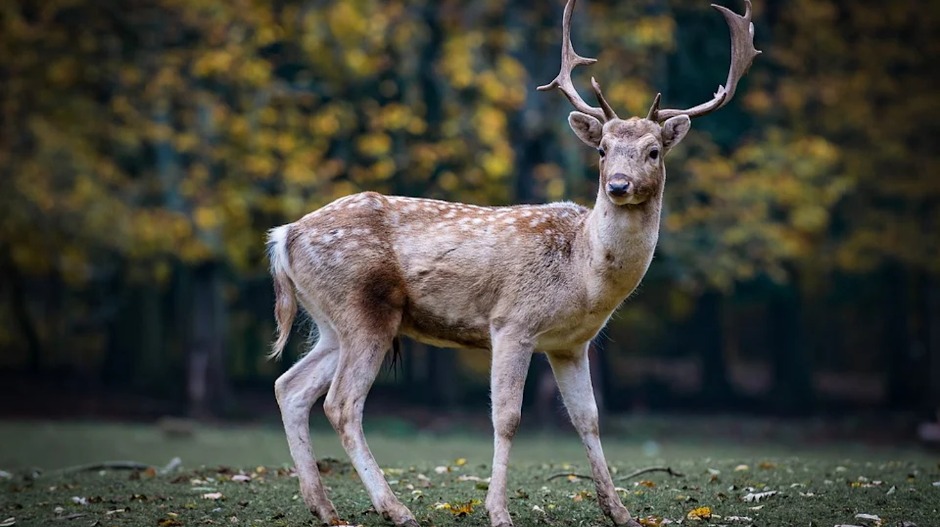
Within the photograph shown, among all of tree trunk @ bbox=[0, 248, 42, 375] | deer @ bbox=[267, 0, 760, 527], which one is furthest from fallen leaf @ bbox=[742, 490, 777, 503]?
tree trunk @ bbox=[0, 248, 42, 375]

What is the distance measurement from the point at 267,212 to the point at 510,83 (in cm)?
439

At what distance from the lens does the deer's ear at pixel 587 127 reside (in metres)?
8.02

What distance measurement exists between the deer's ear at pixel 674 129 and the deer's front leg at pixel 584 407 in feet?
4.59

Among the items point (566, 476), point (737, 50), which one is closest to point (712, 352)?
point (566, 476)

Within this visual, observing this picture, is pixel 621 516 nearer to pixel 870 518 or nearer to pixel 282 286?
pixel 870 518

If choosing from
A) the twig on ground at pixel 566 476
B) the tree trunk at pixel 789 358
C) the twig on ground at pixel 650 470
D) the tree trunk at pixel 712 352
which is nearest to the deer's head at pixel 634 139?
the twig on ground at pixel 650 470

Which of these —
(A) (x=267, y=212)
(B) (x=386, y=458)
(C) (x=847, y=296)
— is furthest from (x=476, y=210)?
(C) (x=847, y=296)

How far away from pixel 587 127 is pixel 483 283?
1167 mm

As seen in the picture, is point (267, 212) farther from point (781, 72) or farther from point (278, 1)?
point (781, 72)

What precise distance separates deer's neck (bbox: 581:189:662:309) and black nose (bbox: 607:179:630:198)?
30cm

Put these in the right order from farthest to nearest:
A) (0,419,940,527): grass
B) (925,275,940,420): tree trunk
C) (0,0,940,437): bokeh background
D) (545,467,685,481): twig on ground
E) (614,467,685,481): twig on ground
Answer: (925,275,940,420): tree trunk, (0,0,940,437): bokeh background, (545,467,685,481): twig on ground, (614,467,685,481): twig on ground, (0,419,940,527): grass

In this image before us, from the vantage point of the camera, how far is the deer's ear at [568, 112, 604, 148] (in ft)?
26.3

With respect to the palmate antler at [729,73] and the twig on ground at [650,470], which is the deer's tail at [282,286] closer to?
the palmate antler at [729,73]

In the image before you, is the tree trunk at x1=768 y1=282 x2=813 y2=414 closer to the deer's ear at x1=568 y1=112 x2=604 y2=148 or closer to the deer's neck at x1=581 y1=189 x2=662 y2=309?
the deer's ear at x1=568 y1=112 x2=604 y2=148
